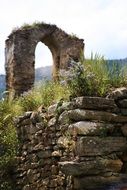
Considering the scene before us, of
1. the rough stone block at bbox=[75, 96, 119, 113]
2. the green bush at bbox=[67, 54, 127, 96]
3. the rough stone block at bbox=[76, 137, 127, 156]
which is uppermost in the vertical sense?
the green bush at bbox=[67, 54, 127, 96]

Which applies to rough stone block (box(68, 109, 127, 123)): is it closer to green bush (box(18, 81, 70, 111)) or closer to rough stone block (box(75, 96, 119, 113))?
rough stone block (box(75, 96, 119, 113))

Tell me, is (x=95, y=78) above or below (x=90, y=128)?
above

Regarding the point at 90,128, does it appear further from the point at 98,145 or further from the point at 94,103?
the point at 94,103

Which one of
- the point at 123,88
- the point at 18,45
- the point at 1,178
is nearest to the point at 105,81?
the point at 123,88

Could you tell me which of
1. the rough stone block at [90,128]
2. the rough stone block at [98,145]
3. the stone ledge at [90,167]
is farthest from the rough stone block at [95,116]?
the stone ledge at [90,167]

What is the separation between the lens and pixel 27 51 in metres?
16.9

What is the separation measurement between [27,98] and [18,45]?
5406 millimetres

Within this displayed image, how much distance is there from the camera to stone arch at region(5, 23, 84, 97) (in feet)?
54.9

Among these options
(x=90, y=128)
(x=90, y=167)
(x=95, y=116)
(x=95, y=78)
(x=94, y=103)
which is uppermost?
(x=95, y=78)

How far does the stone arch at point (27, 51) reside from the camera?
16734mm

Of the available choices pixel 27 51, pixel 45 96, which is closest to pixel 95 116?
pixel 45 96

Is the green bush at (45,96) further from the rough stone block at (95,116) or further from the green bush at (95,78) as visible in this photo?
the rough stone block at (95,116)

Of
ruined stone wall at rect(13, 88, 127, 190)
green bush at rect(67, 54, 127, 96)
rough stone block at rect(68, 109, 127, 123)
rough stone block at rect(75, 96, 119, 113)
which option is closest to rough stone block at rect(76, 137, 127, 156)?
ruined stone wall at rect(13, 88, 127, 190)

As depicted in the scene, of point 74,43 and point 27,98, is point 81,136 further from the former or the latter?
point 74,43
